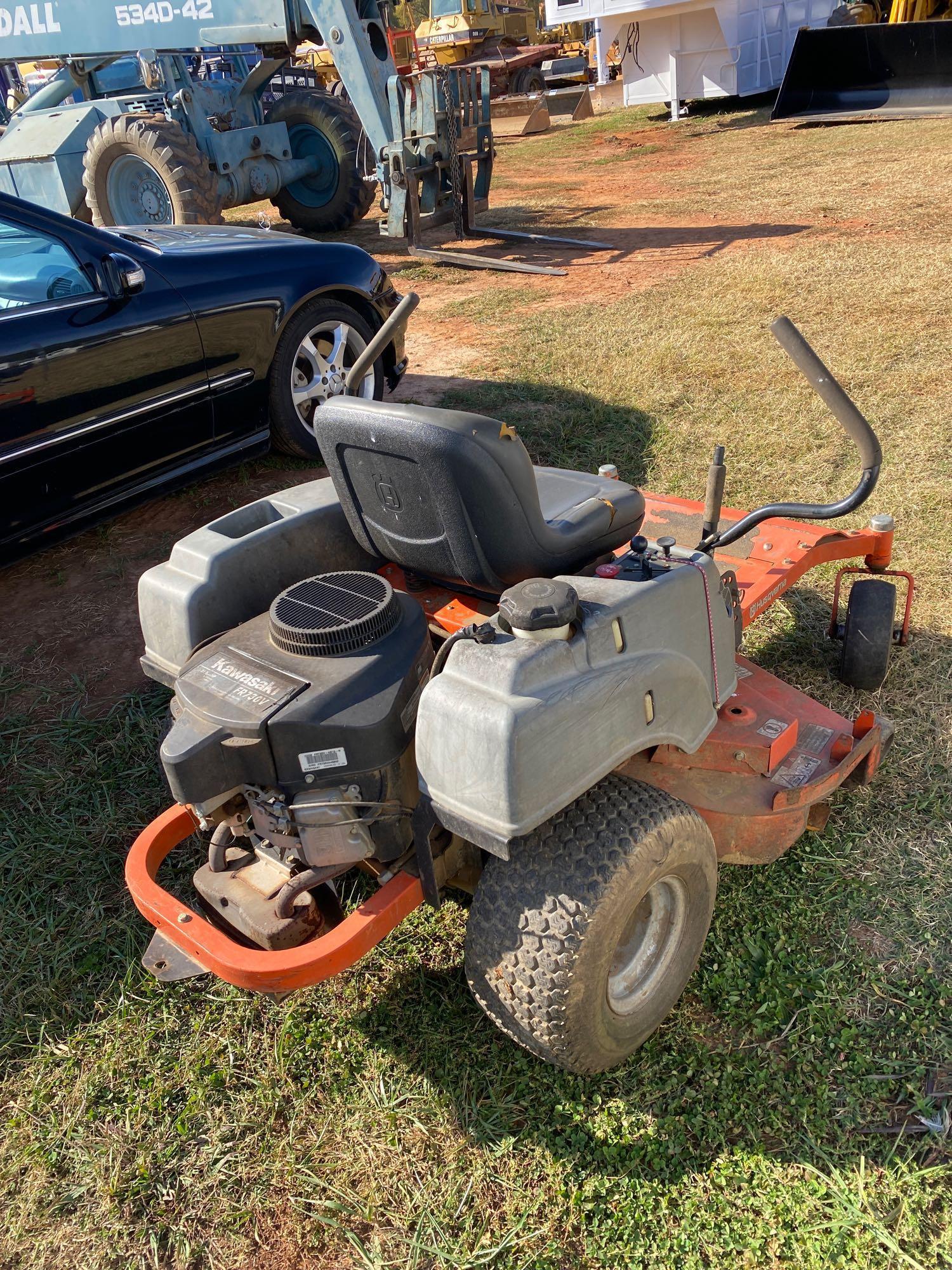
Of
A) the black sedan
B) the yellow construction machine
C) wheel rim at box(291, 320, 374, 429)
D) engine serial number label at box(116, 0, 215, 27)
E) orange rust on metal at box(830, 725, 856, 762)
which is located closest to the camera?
orange rust on metal at box(830, 725, 856, 762)

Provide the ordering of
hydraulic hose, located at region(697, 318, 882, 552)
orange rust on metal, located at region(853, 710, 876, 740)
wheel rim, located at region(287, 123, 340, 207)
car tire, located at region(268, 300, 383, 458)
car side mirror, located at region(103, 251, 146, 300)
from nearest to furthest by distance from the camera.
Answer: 1. hydraulic hose, located at region(697, 318, 882, 552)
2. orange rust on metal, located at region(853, 710, 876, 740)
3. car side mirror, located at region(103, 251, 146, 300)
4. car tire, located at region(268, 300, 383, 458)
5. wheel rim, located at region(287, 123, 340, 207)

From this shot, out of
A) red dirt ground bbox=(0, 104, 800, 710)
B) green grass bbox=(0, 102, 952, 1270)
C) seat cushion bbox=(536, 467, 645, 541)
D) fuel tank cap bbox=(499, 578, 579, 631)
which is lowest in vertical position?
green grass bbox=(0, 102, 952, 1270)

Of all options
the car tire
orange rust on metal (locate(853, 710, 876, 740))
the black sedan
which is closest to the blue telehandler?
the car tire

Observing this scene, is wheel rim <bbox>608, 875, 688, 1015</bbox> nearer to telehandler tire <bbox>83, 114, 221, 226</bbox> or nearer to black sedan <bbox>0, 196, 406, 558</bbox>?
black sedan <bbox>0, 196, 406, 558</bbox>

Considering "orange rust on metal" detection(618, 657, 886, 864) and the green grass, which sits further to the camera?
"orange rust on metal" detection(618, 657, 886, 864)

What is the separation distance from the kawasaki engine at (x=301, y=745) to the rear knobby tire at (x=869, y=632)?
5.39 ft

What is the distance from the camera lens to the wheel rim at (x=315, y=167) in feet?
33.7

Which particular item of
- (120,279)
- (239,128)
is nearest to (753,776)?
(120,279)

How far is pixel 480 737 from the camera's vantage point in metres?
1.83

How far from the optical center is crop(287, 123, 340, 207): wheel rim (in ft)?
33.7

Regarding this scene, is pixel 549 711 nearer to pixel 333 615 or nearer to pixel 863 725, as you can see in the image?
pixel 333 615

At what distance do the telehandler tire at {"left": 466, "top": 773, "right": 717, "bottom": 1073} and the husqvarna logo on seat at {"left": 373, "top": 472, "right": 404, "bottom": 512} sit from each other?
0.80 m

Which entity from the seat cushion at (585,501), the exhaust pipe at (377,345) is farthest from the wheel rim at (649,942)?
the exhaust pipe at (377,345)

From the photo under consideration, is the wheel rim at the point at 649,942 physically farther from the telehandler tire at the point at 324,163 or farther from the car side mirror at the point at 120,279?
the telehandler tire at the point at 324,163
